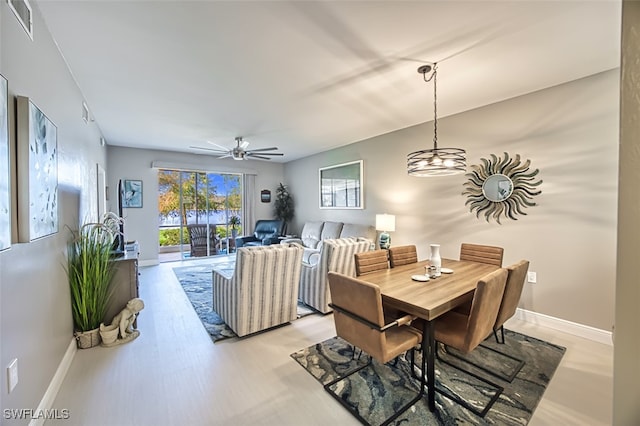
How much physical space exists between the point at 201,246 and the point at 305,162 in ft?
11.6

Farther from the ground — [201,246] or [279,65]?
[279,65]

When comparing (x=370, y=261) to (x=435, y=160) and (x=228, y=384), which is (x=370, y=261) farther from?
(x=228, y=384)

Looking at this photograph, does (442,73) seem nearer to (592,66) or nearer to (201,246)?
(592,66)

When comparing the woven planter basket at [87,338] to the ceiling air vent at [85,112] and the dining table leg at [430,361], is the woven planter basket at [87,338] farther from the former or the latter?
the dining table leg at [430,361]

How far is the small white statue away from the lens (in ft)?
9.20

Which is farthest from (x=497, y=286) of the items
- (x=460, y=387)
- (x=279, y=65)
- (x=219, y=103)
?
(x=219, y=103)

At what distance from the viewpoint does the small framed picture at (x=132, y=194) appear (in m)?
6.02

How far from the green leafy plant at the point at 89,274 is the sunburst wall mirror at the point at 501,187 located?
4.39 metres

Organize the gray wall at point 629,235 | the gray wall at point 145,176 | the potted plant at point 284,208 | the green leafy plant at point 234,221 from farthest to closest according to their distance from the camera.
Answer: the potted plant at point 284,208 < the green leafy plant at point 234,221 < the gray wall at point 145,176 < the gray wall at point 629,235

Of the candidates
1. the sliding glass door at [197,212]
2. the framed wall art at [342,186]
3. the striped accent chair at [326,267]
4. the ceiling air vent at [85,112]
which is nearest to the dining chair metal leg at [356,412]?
the striped accent chair at [326,267]

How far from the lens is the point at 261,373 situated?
2.26 m

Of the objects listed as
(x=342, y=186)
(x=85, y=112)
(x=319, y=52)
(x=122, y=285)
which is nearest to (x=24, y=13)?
(x=319, y=52)

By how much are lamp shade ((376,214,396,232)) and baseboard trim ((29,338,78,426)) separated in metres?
4.05

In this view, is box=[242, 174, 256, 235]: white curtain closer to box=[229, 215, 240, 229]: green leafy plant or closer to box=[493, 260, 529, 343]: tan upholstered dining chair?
box=[229, 215, 240, 229]: green leafy plant
